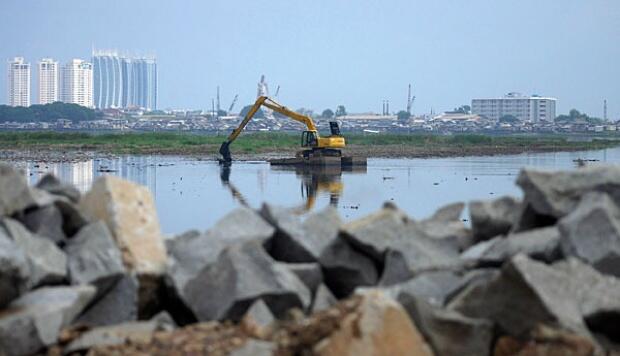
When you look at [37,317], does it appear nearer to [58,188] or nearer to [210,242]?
[210,242]

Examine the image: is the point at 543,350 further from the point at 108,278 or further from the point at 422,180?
the point at 422,180

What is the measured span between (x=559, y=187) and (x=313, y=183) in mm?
28211

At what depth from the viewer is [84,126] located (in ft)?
543

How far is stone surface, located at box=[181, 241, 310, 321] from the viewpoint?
261 inches

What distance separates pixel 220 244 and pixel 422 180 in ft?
100

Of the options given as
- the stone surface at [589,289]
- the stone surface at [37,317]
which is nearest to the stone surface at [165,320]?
the stone surface at [37,317]

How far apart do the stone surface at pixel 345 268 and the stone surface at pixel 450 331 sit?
1.27 m

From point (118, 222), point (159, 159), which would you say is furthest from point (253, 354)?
point (159, 159)

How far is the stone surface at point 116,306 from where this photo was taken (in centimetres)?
679

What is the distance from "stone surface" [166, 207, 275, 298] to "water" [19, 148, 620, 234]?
1121 cm

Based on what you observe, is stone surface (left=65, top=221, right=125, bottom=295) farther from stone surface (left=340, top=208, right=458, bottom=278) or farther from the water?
the water

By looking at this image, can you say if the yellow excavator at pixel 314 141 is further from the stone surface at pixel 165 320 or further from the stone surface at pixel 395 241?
the stone surface at pixel 165 320

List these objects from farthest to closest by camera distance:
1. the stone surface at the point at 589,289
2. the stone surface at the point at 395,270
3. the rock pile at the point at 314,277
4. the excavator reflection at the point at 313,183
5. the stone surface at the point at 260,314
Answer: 1. the excavator reflection at the point at 313,183
2. the stone surface at the point at 395,270
3. the stone surface at the point at 260,314
4. the stone surface at the point at 589,289
5. the rock pile at the point at 314,277

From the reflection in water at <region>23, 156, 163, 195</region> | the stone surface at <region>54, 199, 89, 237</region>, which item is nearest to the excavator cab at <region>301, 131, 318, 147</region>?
the reflection in water at <region>23, 156, 163, 195</region>
